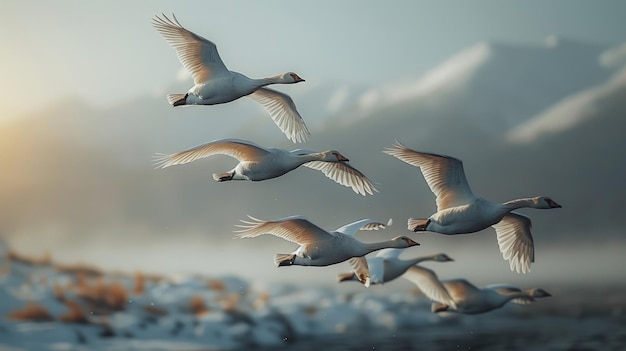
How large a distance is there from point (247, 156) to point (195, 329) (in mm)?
5366

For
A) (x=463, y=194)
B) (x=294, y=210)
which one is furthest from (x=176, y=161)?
(x=294, y=210)

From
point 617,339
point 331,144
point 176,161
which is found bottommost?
point 617,339

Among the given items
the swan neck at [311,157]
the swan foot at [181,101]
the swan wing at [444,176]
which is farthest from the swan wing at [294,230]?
the swan foot at [181,101]

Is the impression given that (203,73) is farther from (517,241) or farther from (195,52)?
(517,241)

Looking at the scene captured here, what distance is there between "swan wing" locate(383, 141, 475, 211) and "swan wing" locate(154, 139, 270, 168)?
39.9 inches

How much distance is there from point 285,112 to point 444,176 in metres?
1.47

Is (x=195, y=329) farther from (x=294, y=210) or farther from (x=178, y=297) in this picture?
(x=294, y=210)

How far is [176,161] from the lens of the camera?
6492 millimetres

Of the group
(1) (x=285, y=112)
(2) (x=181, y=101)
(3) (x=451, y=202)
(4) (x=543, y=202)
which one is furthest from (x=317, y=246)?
(4) (x=543, y=202)

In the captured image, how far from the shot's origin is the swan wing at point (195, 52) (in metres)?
6.48

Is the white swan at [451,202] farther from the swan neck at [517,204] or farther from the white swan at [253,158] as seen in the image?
the white swan at [253,158]

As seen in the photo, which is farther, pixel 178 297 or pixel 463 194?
pixel 178 297

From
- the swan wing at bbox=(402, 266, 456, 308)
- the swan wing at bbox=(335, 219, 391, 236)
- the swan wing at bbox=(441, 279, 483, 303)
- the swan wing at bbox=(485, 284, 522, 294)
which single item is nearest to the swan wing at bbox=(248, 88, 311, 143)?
the swan wing at bbox=(335, 219, 391, 236)

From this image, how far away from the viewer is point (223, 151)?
22.2ft
